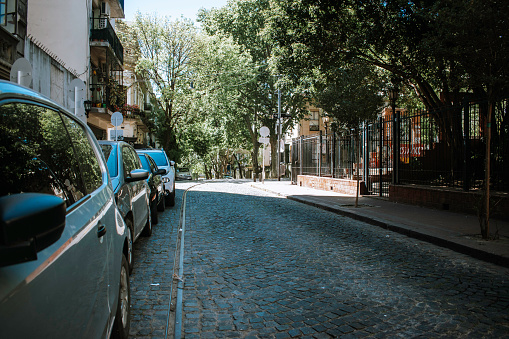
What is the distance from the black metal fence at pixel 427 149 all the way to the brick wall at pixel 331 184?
299 mm

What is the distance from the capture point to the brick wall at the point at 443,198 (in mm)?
9648

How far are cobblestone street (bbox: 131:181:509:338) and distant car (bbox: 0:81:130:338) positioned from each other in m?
1.13

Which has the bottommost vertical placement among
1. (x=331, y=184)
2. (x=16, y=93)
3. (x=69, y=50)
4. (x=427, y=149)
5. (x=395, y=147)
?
(x=331, y=184)

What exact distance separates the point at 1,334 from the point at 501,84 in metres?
8.19

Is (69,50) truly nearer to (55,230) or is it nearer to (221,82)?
(221,82)

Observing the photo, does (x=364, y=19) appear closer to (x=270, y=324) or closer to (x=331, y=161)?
(x=331, y=161)

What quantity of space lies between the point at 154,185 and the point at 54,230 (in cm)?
821

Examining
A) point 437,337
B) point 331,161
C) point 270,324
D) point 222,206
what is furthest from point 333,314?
point 331,161

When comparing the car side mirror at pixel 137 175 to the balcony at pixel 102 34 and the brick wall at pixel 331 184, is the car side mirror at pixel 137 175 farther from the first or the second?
the balcony at pixel 102 34

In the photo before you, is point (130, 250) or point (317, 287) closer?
point (130, 250)

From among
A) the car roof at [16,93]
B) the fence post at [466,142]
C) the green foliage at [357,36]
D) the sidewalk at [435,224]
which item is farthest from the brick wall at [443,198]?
the car roof at [16,93]

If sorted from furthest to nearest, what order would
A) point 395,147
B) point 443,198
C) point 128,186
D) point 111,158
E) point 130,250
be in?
point 395,147, point 443,198, point 111,158, point 128,186, point 130,250

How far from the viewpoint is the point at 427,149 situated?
488 inches

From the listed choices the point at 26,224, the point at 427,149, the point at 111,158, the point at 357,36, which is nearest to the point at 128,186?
the point at 111,158
